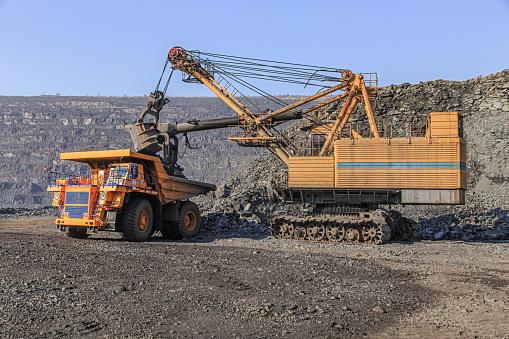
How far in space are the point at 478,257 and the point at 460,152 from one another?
442 centimetres

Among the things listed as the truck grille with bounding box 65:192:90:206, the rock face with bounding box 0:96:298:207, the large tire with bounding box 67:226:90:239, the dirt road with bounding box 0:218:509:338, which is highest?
the rock face with bounding box 0:96:298:207

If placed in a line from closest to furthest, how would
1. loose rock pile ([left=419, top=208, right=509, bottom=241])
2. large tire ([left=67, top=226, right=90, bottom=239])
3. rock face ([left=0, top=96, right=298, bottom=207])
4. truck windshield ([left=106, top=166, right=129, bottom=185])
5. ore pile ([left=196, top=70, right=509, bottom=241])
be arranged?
truck windshield ([left=106, top=166, right=129, bottom=185]) < large tire ([left=67, top=226, right=90, bottom=239]) < loose rock pile ([left=419, top=208, right=509, bottom=241]) < ore pile ([left=196, top=70, right=509, bottom=241]) < rock face ([left=0, top=96, right=298, bottom=207])

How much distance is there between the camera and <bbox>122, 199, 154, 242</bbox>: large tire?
14.5 metres

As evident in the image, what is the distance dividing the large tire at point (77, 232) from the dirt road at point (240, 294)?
2.92 metres

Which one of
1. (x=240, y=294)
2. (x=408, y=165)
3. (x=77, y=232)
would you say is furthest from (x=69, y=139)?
(x=240, y=294)

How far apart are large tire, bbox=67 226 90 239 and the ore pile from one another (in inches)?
260

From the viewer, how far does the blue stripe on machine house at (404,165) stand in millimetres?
15820

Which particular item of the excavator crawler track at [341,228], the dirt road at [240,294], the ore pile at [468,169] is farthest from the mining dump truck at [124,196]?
the ore pile at [468,169]

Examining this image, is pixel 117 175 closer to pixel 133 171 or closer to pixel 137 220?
pixel 133 171

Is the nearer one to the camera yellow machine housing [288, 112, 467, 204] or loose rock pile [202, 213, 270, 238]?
yellow machine housing [288, 112, 467, 204]

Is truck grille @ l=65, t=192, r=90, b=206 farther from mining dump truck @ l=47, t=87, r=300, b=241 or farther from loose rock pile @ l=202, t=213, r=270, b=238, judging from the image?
loose rock pile @ l=202, t=213, r=270, b=238

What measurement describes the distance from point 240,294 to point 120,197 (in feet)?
26.7

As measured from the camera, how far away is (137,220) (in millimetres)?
14672

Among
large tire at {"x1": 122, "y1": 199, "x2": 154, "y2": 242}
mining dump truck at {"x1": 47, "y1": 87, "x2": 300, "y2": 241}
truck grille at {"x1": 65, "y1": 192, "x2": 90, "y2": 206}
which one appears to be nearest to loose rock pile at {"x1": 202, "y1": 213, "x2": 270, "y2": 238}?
mining dump truck at {"x1": 47, "y1": 87, "x2": 300, "y2": 241}
